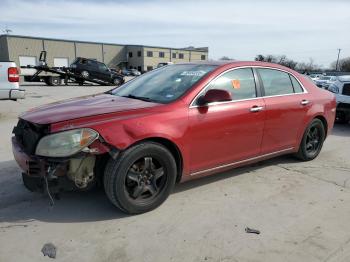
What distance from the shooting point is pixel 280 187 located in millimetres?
4551

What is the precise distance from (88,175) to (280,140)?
280cm

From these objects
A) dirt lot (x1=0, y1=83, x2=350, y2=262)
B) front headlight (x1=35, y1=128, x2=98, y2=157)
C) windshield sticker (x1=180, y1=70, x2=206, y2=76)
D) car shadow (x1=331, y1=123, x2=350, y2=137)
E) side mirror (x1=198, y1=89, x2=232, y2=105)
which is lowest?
car shadow (x1=331, y1=123, x2=350, y2=137)

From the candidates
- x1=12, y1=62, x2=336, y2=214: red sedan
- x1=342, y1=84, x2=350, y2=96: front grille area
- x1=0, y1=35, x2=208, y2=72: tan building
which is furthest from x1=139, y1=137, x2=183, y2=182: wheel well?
x1=0, y1=35, x2=208, y2=72: tan building

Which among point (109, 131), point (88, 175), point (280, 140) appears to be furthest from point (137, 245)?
point (280, 140)

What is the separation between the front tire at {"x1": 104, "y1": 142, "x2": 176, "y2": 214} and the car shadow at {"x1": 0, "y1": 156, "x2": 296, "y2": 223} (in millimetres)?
227

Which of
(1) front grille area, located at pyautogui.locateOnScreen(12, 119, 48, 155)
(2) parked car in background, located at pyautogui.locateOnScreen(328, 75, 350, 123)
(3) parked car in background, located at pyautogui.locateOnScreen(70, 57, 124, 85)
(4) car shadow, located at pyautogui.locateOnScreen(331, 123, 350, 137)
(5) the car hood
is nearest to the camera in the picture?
(1) front grille area, located at pyautogui.locateOnScreen(12, 119, 48, 155)

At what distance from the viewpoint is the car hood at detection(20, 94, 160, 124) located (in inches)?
139

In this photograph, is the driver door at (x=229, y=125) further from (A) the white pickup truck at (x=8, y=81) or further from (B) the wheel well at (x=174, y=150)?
(A) the white pickup truck at (x=8, y=81)

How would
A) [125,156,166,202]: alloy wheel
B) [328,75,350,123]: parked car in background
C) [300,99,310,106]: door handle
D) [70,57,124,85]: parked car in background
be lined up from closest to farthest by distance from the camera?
1. [125,156,166,202]: alloy wheel
2. [300,99,310,106]: door handle
3. [328,75,350,123]: parked car in background
4. [70,57,124,85]: parked car in background

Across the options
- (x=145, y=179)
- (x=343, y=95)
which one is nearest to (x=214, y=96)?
(x=145, y=179)

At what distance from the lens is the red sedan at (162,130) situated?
336 centimetres

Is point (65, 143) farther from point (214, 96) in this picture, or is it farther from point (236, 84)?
point (236, 84)

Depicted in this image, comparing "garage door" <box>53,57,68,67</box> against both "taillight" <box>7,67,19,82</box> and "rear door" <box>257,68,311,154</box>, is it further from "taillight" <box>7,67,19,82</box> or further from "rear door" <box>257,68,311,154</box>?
"rear door" <box>257,68,311,154</box>

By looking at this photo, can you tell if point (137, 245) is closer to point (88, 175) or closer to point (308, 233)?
point (88, 175)
